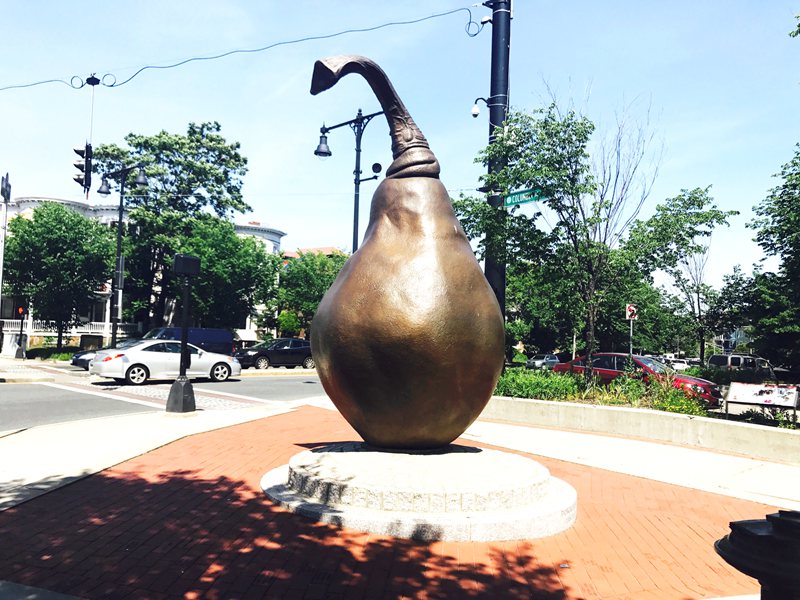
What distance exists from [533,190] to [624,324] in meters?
30.5

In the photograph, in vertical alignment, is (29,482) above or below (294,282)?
below

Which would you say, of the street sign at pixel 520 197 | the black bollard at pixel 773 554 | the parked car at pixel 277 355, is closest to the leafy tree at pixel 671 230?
the street sign at pixel 520 197

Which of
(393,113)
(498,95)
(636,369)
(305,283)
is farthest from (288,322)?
(393,113)

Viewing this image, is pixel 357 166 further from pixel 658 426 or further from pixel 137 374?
pixel 658 426

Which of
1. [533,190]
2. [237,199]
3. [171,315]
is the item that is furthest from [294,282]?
[533,190]

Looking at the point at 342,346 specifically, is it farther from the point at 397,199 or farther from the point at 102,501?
the point at 102,501

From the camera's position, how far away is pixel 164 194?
39219mm

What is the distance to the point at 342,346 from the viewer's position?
636 centimetres

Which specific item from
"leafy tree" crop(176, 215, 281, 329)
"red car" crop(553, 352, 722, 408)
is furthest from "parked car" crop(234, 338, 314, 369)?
"red car" crop(553, 352, 722, 408)

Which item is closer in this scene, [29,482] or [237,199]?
[29,482]

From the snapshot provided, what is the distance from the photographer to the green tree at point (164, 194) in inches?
1513

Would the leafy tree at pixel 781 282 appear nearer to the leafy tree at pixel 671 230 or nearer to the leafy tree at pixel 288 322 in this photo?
the leafy tree at pixel 671 230

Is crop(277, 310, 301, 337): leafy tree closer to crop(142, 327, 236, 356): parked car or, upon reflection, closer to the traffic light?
crop(142, 327, 236, 356): parked car

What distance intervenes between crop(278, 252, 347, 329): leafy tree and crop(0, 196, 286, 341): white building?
110 inches
